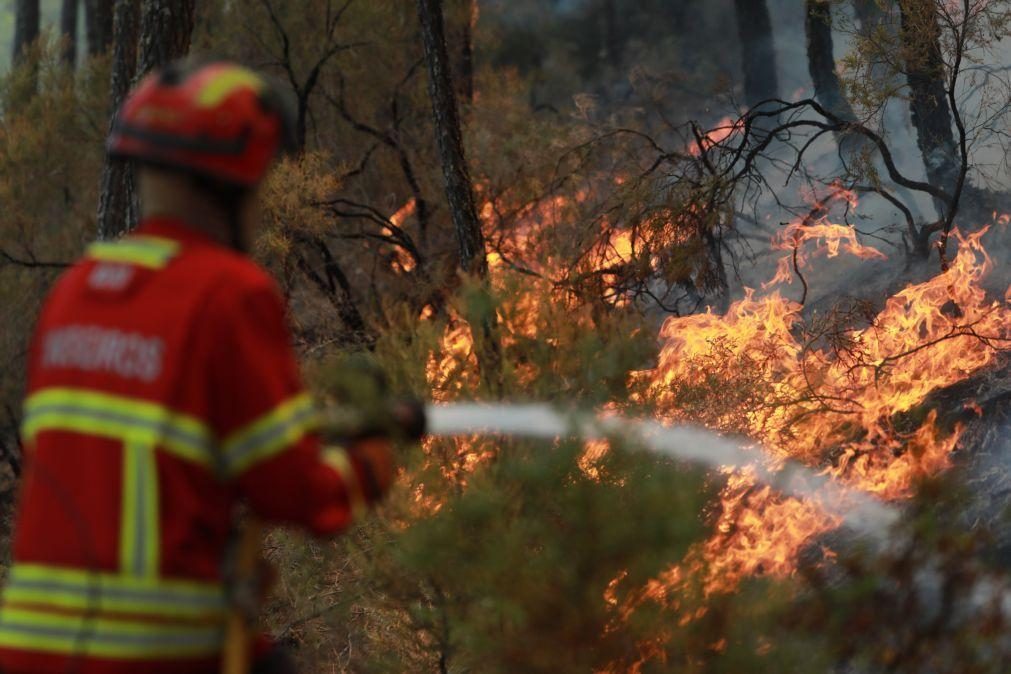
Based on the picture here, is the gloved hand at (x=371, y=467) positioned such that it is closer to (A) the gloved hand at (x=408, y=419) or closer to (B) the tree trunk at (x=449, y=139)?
(A) the gloved hand at (x=408, y=419)

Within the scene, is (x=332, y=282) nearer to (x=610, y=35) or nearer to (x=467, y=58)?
(x=467, y=58)

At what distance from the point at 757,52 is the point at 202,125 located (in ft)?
45.1

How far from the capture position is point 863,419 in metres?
8.00

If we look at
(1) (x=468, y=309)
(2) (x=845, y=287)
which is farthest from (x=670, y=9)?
(1) (x=468, y=309)

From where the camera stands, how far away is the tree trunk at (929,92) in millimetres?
8586

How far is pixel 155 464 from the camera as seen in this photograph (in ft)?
6.82

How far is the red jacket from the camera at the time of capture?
2084 millimetres

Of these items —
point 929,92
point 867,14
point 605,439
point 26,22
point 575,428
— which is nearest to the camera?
point 575,428

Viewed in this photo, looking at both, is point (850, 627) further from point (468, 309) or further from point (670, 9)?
point (670, 9)

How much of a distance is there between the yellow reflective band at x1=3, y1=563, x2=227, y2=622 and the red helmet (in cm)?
68

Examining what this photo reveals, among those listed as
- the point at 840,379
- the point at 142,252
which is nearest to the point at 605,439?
the point at 142,252

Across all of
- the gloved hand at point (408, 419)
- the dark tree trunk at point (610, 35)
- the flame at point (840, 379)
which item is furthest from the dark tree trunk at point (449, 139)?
the dark tree trunk at point (610, 35)

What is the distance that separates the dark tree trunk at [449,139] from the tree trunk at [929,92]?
11.4 ft

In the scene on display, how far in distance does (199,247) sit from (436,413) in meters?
2.18
